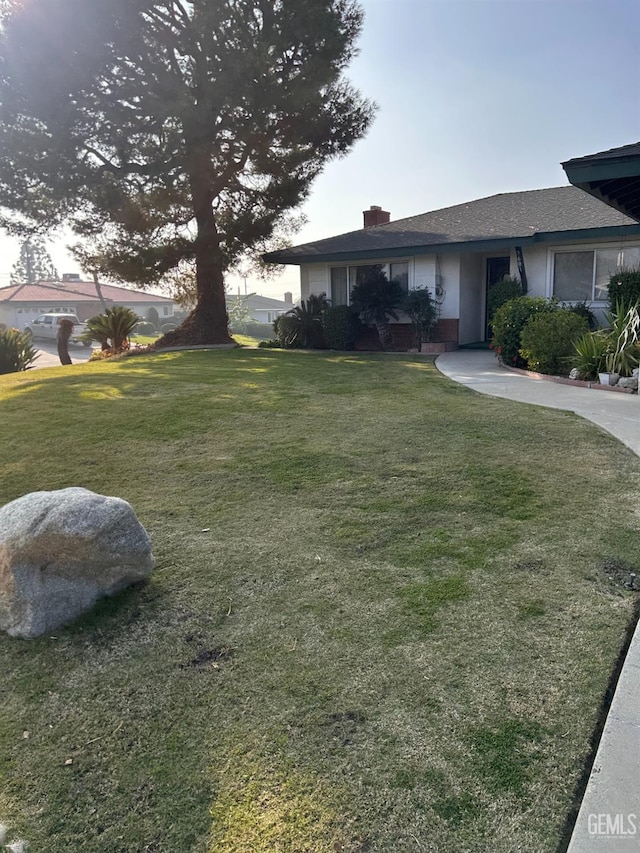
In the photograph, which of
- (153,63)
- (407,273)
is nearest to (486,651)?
Result: (407,273)

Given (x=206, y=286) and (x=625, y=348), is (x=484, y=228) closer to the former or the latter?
(x=625, y=348)

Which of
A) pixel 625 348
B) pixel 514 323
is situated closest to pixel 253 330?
pixel 514 323

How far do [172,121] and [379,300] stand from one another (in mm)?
7510

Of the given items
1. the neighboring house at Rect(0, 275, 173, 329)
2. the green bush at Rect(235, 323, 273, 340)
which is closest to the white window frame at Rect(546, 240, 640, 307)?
the green bush at Rect(235, 323, 273, 340)

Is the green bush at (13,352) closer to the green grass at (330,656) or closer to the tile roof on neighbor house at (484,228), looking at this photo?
the tile roof on neighbor house at (484,228)

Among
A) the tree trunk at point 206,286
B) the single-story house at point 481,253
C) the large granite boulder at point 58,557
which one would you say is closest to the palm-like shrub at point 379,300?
the single-story house at point 481,253

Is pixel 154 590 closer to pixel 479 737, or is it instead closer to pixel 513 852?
pixel 479 737

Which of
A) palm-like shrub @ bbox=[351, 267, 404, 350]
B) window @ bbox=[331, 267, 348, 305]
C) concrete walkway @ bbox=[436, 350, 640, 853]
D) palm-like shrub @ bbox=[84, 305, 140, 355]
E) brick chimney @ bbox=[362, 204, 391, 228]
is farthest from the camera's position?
brick chimney @ bbox=[362, 204, 391, 228]

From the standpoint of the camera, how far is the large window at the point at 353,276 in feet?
53.1

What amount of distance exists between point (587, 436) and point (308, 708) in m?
4.69

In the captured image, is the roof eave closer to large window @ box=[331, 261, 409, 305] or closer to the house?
the house

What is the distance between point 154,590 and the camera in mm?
3352

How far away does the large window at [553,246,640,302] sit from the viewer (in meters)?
13.3

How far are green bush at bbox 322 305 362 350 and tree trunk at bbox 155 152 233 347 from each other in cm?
383
